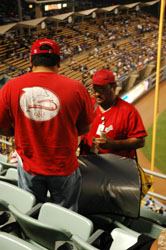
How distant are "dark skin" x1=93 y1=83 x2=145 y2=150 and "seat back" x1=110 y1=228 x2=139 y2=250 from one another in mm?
671

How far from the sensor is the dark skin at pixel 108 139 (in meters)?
2.19

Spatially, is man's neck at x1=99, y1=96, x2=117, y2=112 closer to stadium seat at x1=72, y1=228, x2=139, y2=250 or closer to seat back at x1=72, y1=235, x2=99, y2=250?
stadium seat at x1=72, y1=228, x2=139, y2=250

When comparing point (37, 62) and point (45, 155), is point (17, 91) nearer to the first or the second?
point (37, 62)

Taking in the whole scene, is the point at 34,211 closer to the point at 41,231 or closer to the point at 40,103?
the point at 41,231

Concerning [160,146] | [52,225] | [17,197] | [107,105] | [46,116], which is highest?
[46,116]

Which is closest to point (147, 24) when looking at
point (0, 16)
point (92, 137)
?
point (0, 16)

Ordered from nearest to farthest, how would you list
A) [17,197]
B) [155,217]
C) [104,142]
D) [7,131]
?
[7,131]
[17,197]
[104,142]
[155,217]

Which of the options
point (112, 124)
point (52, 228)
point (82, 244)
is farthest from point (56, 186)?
point (112, 124)

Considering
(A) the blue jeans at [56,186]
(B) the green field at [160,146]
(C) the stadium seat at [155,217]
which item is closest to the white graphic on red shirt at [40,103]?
(A) the blue jeans at [56,186]

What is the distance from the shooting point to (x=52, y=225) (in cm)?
153

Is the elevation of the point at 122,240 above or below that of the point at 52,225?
below

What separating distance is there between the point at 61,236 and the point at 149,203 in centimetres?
310

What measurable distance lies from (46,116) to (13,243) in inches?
26.7

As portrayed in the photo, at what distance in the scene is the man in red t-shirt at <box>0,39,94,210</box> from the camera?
1580 millimetres
